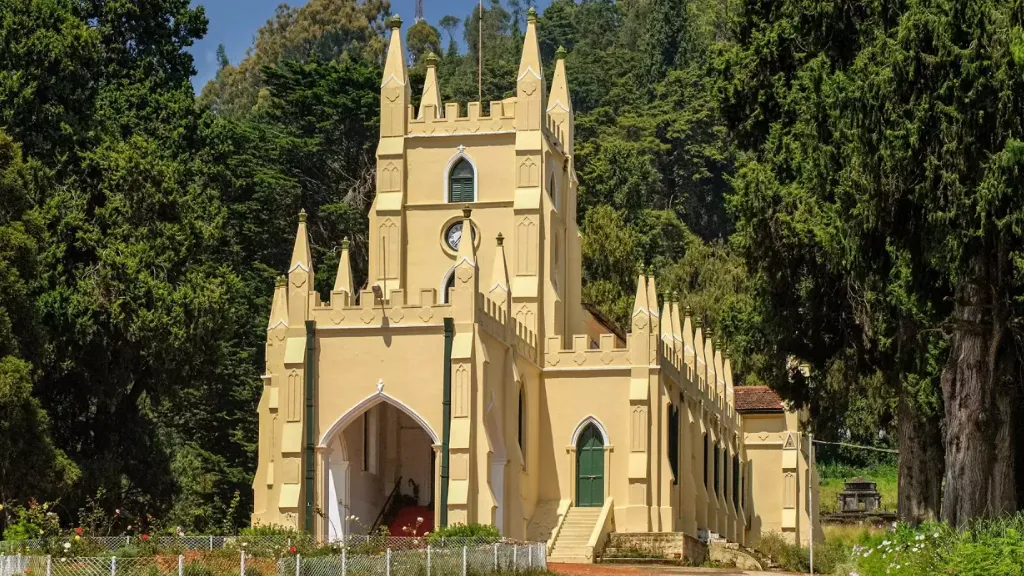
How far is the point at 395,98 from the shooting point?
52.8 m

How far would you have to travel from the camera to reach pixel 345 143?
77.7m

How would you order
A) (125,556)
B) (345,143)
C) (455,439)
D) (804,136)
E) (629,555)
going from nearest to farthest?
(125,556), (804,136), (455,439), (629,555), (345,143)

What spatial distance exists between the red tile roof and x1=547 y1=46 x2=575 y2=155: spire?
1353cm

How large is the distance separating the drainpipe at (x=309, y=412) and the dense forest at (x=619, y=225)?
4.07 meters

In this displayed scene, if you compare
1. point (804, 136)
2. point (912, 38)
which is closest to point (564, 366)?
point (804, 136)

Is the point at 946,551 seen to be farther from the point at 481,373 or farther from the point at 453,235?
the point at 453,235

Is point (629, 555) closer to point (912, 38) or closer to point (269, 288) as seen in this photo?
point (912, 38)

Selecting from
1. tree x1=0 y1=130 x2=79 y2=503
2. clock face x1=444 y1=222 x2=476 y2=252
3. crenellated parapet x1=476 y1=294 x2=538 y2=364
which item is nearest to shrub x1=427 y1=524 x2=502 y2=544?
crenellated parapet x1=476 y1=294 x2=538 y2=364

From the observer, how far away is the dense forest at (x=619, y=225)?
32.3 metres

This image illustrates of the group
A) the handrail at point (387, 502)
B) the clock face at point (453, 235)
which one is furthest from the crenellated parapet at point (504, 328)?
the handrail at point (387, 502)

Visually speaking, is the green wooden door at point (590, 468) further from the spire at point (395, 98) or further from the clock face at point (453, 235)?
the spire at point (395, 98)

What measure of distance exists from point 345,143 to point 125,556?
50.0 meters

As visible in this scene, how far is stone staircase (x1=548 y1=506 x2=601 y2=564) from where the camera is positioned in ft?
149

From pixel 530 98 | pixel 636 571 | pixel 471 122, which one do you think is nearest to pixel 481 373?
pixel 636 571
